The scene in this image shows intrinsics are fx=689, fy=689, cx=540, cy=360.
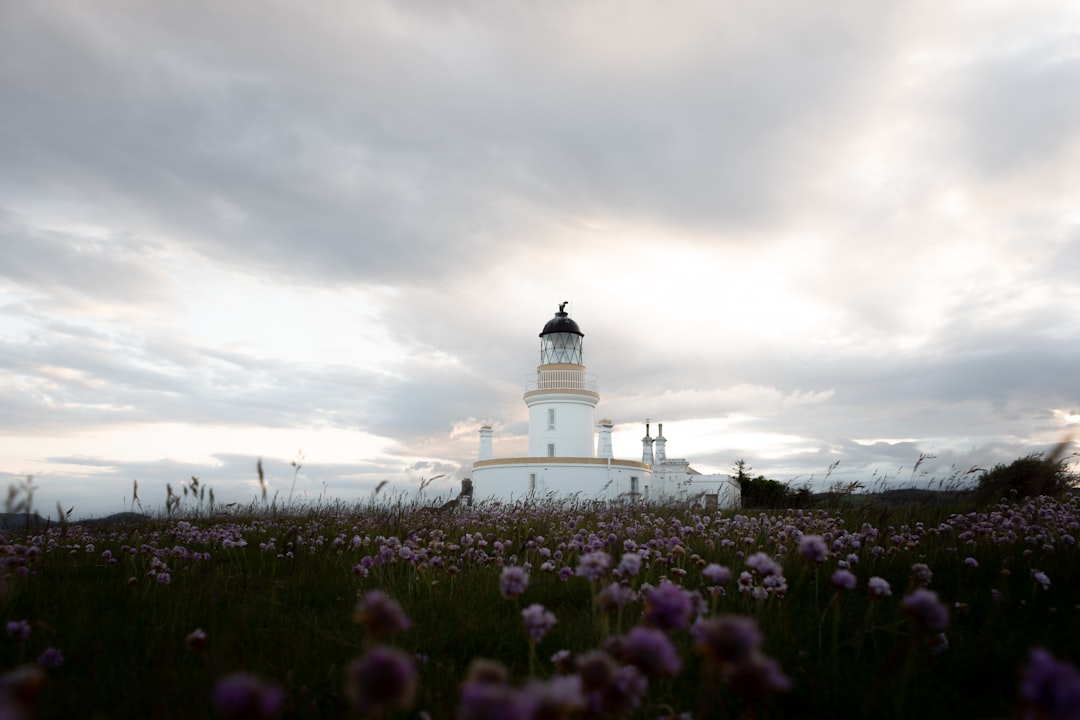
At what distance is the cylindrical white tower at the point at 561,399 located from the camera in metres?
37.2

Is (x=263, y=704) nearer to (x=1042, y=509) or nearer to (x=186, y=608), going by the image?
(x=186, y=608)

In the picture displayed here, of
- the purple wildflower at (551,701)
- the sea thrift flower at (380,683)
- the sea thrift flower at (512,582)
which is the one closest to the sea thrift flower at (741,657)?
the purple wildflower at (551,701)

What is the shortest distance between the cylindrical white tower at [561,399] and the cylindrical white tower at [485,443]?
3472 millimetres

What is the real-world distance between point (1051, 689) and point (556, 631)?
325 centimetres

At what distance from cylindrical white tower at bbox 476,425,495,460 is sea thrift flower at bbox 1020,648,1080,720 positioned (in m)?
39.2

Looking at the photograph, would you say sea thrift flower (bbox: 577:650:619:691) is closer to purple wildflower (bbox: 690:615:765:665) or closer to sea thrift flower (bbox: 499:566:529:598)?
purple wildflower (bbox: 690:615:765:665)

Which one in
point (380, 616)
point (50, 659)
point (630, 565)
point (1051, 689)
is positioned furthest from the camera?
point (50, 659)

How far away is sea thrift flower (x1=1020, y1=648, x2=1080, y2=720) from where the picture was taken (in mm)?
1410

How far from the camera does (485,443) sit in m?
41.2

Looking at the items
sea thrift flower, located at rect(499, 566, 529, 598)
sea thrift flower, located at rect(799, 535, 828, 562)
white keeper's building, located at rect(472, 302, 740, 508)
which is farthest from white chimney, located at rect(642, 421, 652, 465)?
sea thrift flower, located at rect(499, 566, 529, 598)

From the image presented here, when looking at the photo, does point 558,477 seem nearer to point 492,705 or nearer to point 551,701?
point 551,701

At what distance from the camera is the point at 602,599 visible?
267 cm

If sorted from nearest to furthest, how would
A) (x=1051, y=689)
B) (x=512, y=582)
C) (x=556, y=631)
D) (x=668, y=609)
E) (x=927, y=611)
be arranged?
(x=1051, y=689), (x=668, y=609), (x=927, y=611), (x=512, y=582), (x=556, y=631)

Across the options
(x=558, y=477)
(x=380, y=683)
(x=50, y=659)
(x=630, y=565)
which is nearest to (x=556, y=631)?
(x=630, y=565)
